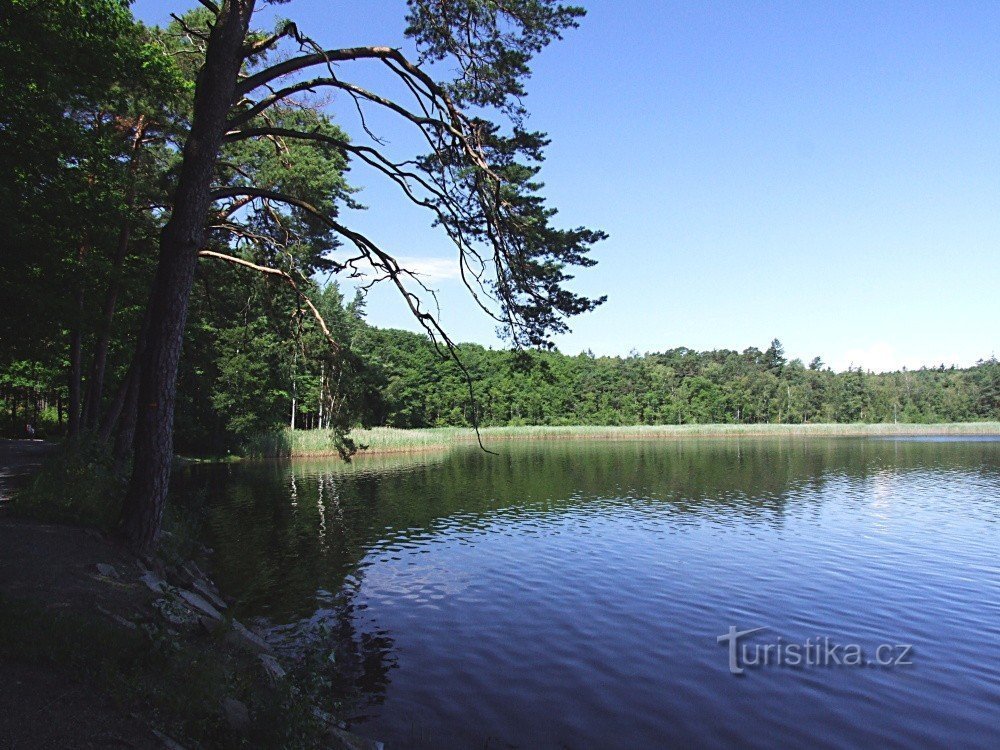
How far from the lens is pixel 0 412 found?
43.4 meters

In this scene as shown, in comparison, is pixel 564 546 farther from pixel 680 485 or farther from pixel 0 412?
pixel 0 412

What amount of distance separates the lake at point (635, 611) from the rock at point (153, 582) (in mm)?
2242

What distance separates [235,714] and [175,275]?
567 centimetres

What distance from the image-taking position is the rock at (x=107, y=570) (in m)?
7.72

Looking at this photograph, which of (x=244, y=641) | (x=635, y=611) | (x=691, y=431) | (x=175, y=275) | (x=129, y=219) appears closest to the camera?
(x=244, y=641)

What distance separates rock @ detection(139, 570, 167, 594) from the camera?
26.0 ft

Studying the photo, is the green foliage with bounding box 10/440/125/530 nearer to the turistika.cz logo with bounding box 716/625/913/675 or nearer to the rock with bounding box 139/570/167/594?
the rock with bounding box 139/570/167/594

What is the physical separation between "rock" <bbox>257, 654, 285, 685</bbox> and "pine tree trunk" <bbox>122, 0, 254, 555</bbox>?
248 centimetres

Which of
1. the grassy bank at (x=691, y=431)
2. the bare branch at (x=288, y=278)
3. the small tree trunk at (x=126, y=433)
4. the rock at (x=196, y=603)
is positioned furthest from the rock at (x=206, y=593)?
the grassy bank at (x=691, y=431)

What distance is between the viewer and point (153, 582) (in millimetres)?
8102

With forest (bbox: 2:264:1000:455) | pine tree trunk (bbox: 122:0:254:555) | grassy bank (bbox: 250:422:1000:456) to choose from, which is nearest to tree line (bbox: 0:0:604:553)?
pine tree trunk (bbox: 122:0:254:555)

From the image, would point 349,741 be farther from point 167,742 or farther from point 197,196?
point 197,196

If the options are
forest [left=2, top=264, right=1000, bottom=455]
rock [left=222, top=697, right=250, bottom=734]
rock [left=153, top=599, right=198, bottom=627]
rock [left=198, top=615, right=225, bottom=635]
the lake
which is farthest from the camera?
forest [left=2, top=264, right=1000, bottom=455]

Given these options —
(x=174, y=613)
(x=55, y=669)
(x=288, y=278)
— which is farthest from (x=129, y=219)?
(x=55, y=669)
